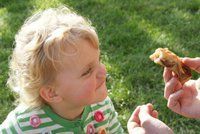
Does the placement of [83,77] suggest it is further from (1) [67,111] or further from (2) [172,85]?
(2) [172,85]

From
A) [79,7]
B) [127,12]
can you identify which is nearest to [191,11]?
[127,12]

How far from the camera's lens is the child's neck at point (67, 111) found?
2024 mm

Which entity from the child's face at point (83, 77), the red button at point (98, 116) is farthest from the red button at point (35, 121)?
the red button at point (98, 116)

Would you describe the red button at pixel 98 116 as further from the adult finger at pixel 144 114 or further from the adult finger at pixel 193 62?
the adult finger at pixel 193 62

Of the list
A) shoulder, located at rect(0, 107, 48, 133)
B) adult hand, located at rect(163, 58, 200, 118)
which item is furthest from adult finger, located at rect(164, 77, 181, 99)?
shoulder, located at rect(0, 107, 48, 133)

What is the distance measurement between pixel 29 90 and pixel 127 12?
2256 mm

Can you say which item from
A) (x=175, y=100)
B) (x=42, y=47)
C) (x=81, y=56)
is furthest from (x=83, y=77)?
(x=175, y=100)

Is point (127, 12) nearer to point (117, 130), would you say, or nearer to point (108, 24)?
point (108, 24)

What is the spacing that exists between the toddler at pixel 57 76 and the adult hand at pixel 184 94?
0.97 ft

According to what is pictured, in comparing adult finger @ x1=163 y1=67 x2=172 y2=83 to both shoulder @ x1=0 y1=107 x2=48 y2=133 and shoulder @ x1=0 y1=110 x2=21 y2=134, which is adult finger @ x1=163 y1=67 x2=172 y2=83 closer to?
shoulder @ x1=0 y1=107 x2=48 y2=133

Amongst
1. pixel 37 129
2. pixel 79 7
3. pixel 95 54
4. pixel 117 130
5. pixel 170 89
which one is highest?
pixel 95 54

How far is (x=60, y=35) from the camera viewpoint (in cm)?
184

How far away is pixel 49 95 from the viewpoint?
1.95m

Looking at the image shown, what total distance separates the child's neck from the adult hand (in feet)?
1.30
